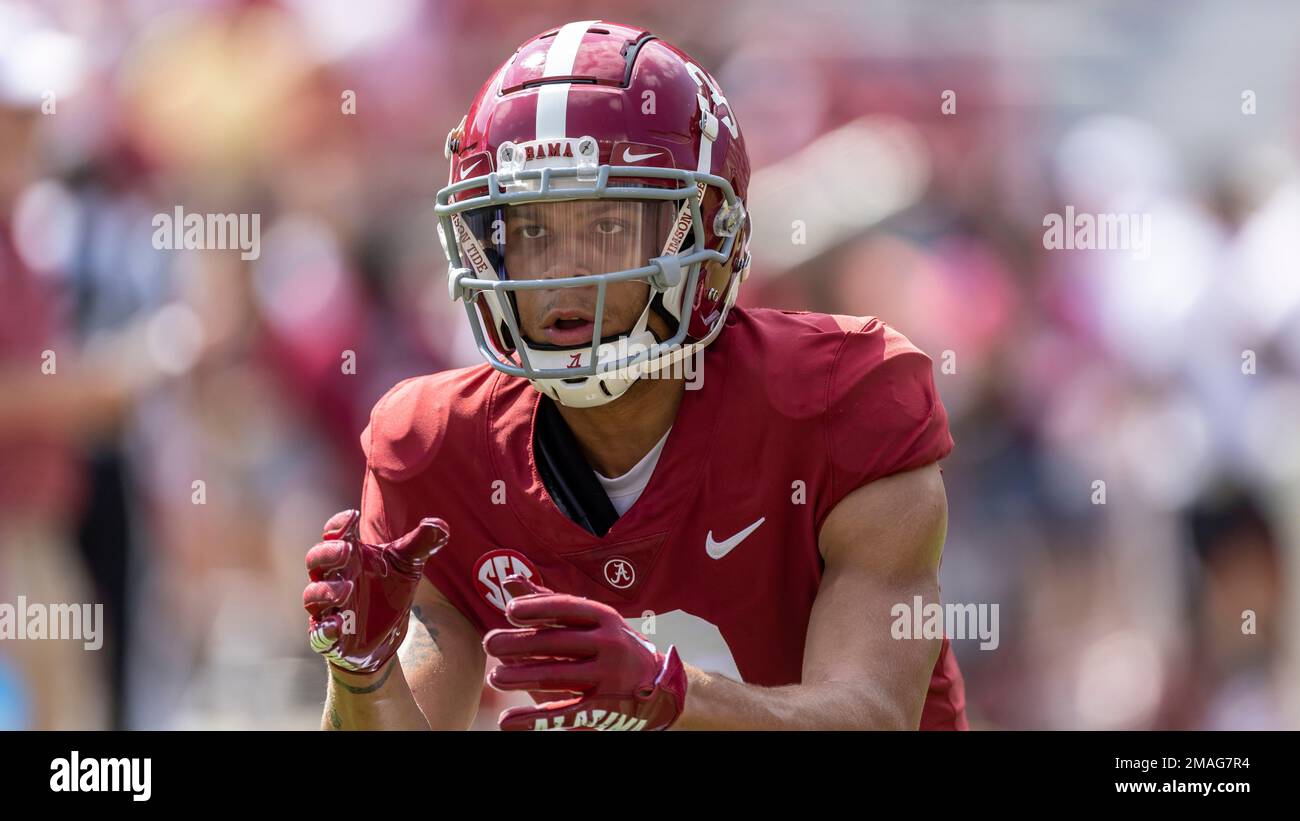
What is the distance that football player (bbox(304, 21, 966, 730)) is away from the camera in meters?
2.36

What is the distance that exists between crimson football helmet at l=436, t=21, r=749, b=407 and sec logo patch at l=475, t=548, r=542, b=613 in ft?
0.91

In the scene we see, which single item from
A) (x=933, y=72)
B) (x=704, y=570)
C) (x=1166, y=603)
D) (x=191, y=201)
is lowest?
(x=1166, y=603)

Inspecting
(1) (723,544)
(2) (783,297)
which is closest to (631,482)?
(1) (723,544)

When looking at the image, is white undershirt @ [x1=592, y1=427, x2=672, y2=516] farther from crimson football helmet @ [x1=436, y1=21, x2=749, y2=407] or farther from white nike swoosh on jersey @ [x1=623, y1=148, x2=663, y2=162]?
white nike swoosh on jersey @ [x1=623, y1=148, x2=663, y2=162]

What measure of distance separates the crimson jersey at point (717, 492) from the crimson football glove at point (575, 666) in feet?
1.51

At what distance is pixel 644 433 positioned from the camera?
8.42 feet

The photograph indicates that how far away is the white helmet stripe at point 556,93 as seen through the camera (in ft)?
8.06

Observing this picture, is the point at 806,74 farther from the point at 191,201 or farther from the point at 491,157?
the point at 491,157

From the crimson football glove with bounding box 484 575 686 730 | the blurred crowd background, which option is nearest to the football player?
the crimson football glove with bounding box 484 575 686 730

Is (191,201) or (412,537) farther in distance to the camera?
(191,201)

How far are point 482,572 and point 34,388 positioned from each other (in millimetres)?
2234

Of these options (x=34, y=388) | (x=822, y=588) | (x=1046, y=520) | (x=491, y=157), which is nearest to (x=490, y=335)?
(x=491, y=157)

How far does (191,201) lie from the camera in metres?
4.79

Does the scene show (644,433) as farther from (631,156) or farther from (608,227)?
(631,156)
